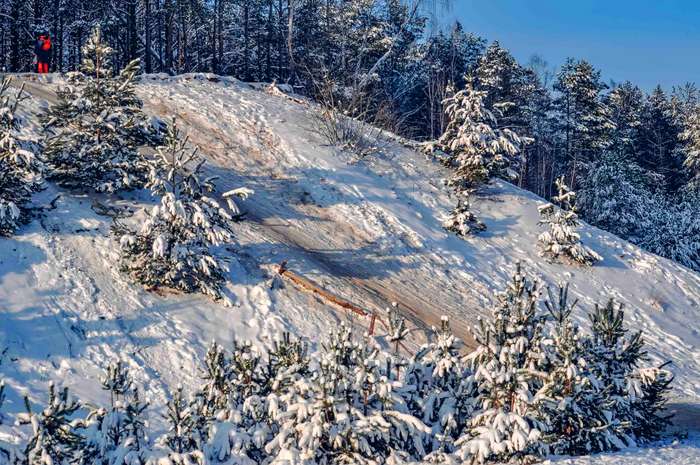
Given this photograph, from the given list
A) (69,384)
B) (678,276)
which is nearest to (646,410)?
(69,384)

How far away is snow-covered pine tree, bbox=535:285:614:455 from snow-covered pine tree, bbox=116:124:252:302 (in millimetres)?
7284

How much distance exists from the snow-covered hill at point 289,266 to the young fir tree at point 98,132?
2.40ft

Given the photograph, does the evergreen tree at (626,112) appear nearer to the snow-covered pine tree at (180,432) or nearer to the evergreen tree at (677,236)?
the evergreen tree at (677,236)

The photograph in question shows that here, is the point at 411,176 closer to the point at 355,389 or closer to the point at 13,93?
the point at 13,93

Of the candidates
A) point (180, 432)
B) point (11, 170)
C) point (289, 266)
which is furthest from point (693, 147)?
point (180, 432)

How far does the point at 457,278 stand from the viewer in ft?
56.2

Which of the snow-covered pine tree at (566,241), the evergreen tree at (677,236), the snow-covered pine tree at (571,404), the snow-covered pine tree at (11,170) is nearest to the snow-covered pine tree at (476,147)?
the snow-covered pine tree at (566,241)

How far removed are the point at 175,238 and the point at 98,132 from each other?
367 cm

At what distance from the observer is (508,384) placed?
786 centimetres

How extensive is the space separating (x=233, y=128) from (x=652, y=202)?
24578mm

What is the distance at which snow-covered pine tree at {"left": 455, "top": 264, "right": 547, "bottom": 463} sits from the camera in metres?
7.16

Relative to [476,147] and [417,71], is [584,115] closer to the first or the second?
[417,71]

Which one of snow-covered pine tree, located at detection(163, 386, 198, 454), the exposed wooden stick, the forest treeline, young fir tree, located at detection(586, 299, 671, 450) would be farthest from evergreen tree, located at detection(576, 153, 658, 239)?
A: snow-covered pine tree, located at detection(163, 386, 198, 454)

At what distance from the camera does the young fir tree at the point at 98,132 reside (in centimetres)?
1393
